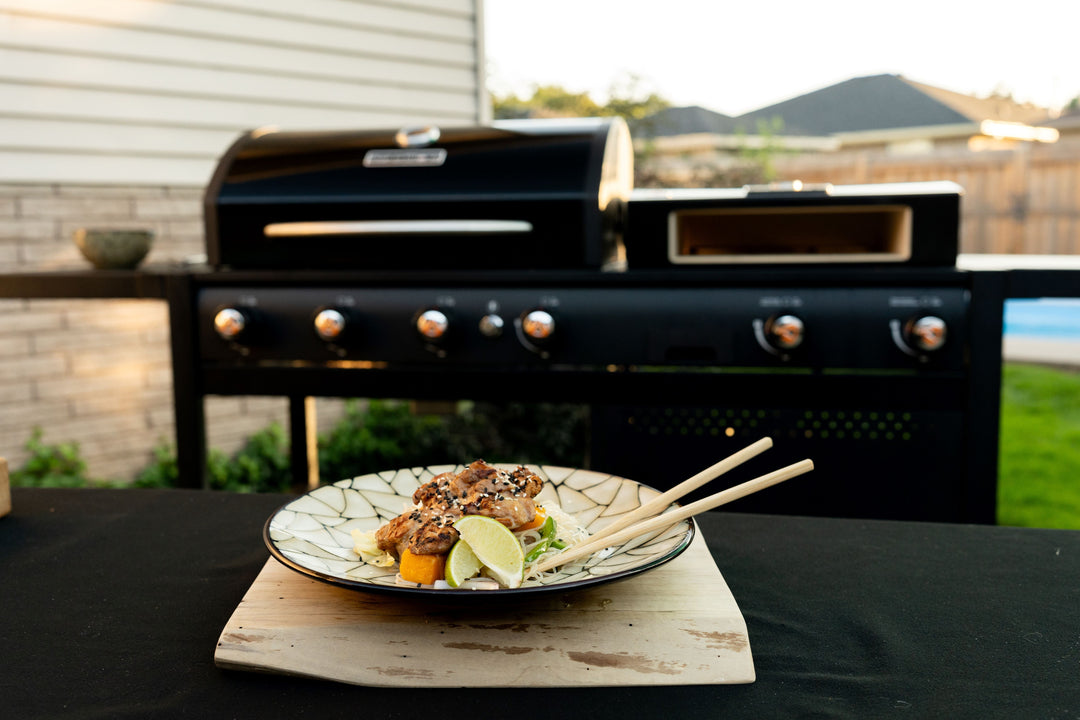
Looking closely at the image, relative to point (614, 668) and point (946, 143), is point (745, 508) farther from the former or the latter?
point (946, 143)

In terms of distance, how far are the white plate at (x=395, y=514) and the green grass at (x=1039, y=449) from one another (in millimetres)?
2641

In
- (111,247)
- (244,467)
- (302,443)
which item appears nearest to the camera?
(111,247)

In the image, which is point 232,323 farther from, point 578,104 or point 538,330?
point 578,104

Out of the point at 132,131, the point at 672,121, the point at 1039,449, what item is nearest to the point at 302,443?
the point at 132,131

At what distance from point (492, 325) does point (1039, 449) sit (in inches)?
160

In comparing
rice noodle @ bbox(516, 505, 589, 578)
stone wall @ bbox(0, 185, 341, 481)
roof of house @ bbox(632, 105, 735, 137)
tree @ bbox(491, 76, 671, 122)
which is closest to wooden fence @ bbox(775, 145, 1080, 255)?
roof of house @ bbox(632, 105, 735, 137)

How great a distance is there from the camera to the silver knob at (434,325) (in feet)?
6.42

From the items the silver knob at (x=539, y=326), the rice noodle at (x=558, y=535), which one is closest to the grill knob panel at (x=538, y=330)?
the silver knob at (x=539, y=326)

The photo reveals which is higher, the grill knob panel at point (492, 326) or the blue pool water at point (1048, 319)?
the grill knob panel at point (492, 326)

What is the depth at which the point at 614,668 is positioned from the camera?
2.14 feet

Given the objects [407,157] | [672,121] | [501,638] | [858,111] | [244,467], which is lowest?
[244,467]

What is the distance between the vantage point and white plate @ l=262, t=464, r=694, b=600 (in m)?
0.67

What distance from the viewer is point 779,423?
1942mm

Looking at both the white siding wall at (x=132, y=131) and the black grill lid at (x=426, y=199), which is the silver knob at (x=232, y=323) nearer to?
the black grill lid at (x=426, y=199)
